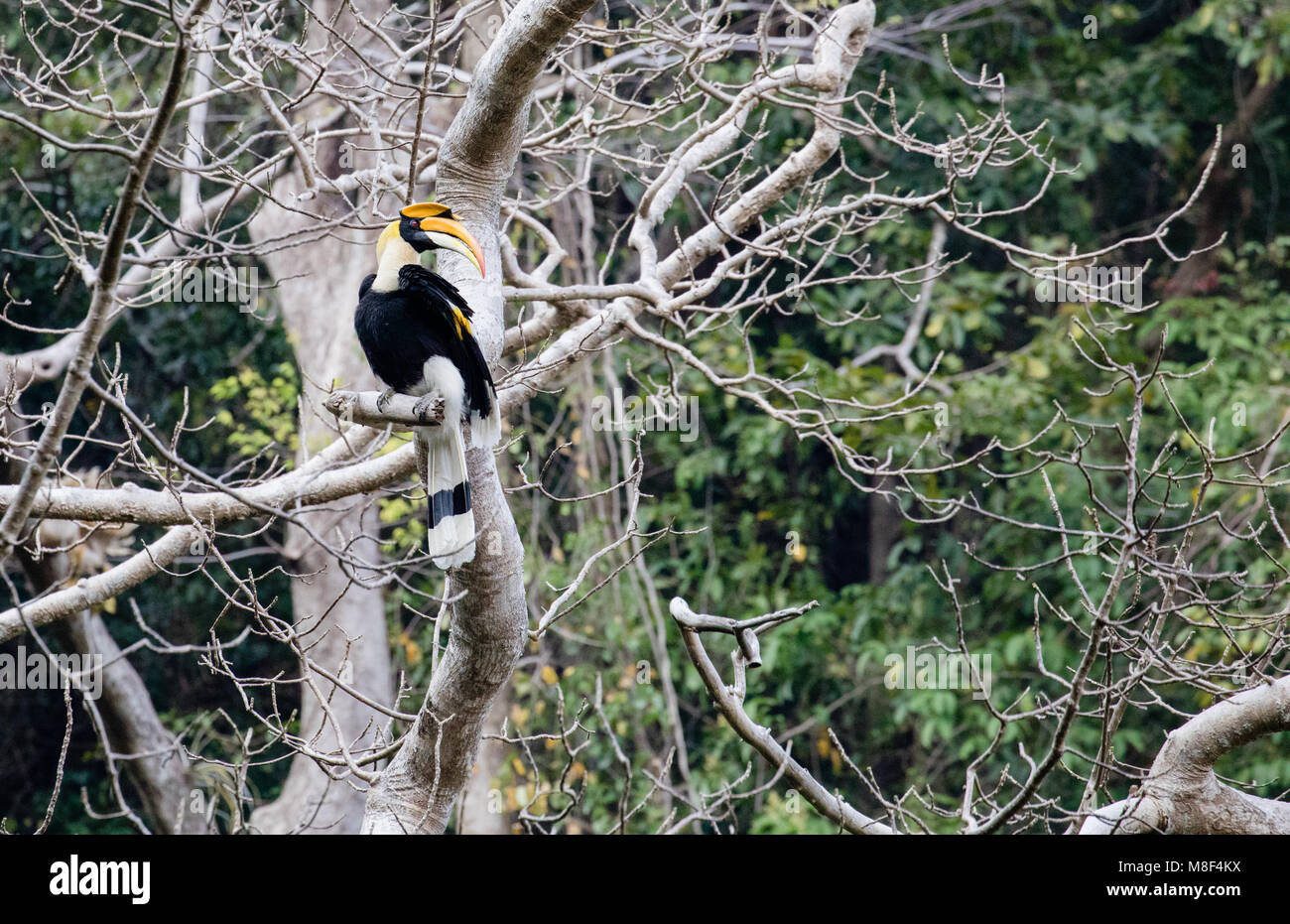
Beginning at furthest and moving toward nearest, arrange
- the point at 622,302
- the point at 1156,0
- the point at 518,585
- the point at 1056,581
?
1. the point at 1156,0
2. the point at 1056,581
3. the point at 622,302
4. the point at 518,585

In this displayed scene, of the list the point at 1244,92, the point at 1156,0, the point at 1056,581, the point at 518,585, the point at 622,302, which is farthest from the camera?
the point at 1156,0

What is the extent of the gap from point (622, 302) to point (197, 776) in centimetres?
373

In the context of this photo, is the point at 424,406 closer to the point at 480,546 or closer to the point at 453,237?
the point at 480,546

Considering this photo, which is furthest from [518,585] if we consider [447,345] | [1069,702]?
[1069,702]

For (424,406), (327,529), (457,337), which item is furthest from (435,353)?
(327,529)

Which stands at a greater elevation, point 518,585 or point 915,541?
point 915,541

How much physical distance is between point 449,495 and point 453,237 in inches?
19.7

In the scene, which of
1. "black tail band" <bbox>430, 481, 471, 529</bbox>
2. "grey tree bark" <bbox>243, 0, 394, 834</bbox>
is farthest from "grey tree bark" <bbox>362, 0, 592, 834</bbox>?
"grey tree bark" <bbox>243, 0, 394, 834</bbox>

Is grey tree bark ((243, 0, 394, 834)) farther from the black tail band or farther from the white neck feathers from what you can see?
the black tail band

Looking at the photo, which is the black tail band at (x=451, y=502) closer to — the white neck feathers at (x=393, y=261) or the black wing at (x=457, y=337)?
the black wing at (x=457, y=337)

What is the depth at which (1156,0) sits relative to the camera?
23.2 ft

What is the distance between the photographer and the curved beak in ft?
7.80

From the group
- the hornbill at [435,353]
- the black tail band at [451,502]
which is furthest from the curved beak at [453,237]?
the black tail band at [451,502]
